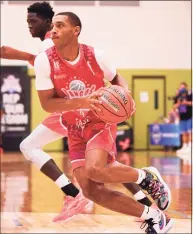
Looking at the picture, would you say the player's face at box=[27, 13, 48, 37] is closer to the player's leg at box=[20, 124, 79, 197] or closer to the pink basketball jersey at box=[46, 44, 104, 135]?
the pink basketball jersey at box=[46, 44, 104, 135]

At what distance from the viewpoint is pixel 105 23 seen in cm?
1998

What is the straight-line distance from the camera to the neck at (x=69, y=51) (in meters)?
4.62

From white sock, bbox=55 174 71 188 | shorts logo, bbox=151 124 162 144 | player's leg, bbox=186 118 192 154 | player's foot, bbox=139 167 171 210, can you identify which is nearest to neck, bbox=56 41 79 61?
player's foot, bbox=139 167 171 210

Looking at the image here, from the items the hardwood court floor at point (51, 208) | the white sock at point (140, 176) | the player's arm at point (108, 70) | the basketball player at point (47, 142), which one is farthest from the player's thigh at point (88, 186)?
the hardwood court floor at point (51, 208)

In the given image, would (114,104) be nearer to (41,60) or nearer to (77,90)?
(77,90)

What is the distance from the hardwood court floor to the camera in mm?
7039

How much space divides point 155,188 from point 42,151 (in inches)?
51.0

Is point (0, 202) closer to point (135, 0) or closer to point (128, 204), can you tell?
point (128, 204)

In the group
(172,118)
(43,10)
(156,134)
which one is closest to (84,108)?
(43,10)

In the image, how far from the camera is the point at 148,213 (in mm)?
5023

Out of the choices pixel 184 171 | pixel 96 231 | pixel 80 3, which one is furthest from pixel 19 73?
pixel 96 231

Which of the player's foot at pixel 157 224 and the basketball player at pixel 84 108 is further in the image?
the player's foot at pixel 157 224

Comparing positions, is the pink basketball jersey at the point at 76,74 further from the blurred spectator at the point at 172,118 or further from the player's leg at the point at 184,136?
the blurred spectator at the point at 172,118

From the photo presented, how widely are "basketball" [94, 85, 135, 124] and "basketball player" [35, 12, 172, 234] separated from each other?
3.0 inches
